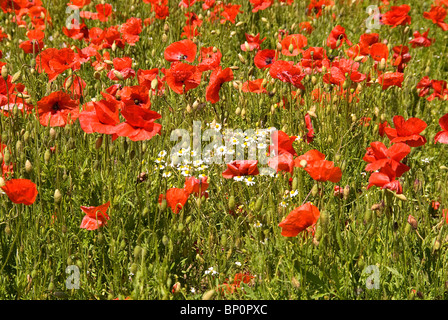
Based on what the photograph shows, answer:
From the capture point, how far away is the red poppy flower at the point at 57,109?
2609 millimetres

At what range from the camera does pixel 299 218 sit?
1942mm

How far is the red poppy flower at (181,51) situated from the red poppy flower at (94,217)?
4.68ft

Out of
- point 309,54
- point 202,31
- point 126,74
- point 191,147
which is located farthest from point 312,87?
point 202,31

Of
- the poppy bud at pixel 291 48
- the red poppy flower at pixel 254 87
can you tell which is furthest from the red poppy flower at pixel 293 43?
the red poppy flower at pixel 254 87

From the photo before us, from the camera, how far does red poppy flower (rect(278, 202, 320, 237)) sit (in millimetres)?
1922

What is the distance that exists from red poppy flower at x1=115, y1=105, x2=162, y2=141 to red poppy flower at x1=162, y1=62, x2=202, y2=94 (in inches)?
29.6

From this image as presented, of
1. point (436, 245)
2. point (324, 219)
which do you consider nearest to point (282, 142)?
point (324, 219)

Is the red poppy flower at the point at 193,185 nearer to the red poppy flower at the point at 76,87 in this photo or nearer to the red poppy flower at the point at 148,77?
the red poppy flower at the point at 148,77

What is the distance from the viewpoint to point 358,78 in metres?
3.15

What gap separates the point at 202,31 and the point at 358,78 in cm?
213

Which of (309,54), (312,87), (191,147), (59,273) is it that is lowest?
(59,273)

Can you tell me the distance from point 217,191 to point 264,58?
3.37 feet

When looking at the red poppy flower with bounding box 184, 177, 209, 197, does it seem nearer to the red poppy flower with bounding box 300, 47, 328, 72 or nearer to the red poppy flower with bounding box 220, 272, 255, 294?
the red poppy flower with bounding box 220, 272, 255, 294

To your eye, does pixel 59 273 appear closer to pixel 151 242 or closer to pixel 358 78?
pixel 151 242
